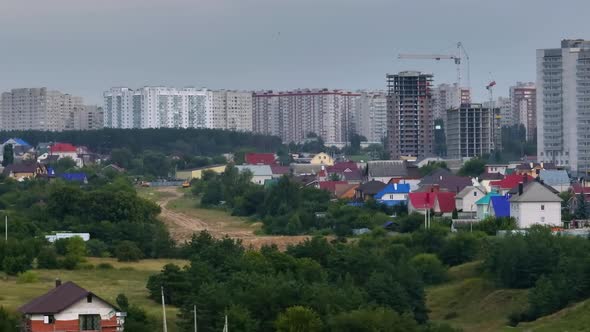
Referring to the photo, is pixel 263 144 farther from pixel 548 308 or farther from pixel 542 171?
pixel 548 308

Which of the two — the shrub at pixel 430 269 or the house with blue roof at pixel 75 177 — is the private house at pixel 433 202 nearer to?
the shrub at pixel 430 269

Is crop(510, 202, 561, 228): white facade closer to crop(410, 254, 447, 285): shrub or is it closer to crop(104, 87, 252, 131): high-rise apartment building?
crop(410, 254, 447, 285): shrub

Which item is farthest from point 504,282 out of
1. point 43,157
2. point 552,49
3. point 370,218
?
point 43,157

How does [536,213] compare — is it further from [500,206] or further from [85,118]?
[85,118]

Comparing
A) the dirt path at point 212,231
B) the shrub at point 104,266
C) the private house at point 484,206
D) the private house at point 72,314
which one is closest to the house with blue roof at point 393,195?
the dirt path at point 212,231

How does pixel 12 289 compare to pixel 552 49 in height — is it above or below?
below

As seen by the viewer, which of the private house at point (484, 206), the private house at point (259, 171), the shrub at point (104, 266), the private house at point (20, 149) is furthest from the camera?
the private house at point (20, 149)

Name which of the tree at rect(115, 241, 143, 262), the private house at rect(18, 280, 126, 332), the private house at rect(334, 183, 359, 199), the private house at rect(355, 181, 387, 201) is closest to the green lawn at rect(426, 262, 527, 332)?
the private house at rect(18, 280, 126, 332)

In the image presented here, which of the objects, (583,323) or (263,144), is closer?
(583,323)
